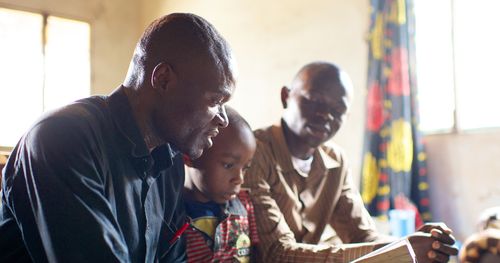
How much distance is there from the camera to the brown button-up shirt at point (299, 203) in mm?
1770

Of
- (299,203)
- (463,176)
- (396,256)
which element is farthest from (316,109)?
(463,176)

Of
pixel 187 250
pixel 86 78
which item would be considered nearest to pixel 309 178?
pixel 187 250

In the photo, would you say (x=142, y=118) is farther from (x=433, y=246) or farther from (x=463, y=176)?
(x=463, y=176)

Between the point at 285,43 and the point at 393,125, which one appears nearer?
the point at 393,125

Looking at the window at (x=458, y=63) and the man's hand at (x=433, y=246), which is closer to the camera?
the man's hand at (x=433, y=246)

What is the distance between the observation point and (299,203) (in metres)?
2.02

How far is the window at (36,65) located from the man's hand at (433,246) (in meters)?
4.68

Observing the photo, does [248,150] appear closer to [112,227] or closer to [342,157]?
[342,157]

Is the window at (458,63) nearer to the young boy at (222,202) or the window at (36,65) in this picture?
the young boy at (222,202)

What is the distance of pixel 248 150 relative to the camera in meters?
1.79

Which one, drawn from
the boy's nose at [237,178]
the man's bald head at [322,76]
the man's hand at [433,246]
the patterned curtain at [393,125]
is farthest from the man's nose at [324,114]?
the patterned curtain at [393,125]

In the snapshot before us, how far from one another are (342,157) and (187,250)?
91 centimetres

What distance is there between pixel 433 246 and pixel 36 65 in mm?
5030

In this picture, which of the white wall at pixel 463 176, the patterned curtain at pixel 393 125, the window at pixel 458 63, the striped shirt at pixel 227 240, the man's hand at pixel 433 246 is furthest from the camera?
the patterned curtain at pixel 393 125
